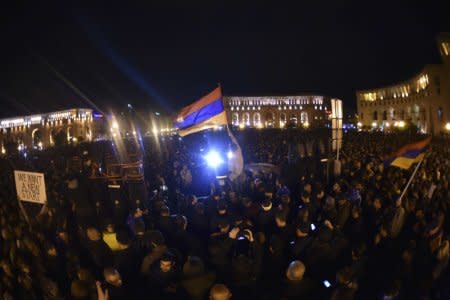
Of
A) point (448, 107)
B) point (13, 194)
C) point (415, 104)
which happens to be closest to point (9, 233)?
point (13, 194)

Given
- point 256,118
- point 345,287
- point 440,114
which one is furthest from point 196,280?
point 256,118

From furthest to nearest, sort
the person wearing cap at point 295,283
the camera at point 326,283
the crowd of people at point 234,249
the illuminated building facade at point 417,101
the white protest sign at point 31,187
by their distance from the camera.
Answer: the illuminated building facade at point 417,101 → the white protest sign at point 31,187 → the camera at point 326,283 → the crowd of people at point 234,249 → the person wearing cap at point 295,283

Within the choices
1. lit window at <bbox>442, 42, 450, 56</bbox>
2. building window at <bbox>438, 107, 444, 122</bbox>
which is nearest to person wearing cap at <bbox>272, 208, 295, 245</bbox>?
lit window at <bbox>442, 42, 450, 56</bbox>

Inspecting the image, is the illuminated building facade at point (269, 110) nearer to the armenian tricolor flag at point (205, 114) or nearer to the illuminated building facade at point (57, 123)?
the illuminated building facade at point (57, 123)

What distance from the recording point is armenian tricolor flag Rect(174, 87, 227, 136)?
8.55 m

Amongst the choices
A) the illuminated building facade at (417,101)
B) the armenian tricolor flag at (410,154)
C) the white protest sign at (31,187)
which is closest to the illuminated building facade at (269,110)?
the illuminated building facade at (417,101)

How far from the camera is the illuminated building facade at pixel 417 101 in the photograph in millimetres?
48344

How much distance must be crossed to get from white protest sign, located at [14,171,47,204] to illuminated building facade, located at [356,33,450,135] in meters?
32.1

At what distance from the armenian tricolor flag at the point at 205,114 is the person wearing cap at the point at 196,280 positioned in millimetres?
4798

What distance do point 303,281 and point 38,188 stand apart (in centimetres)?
513

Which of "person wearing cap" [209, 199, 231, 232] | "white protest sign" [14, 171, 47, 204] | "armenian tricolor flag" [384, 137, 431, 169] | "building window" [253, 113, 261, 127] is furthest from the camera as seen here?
"building window" [253, 113, 261, 127]

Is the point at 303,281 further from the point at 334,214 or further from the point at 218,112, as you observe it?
the point at 218,112

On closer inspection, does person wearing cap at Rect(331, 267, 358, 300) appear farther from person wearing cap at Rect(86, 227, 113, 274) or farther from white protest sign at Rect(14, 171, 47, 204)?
white protest sign at Rect(14, 171, 47, 204)

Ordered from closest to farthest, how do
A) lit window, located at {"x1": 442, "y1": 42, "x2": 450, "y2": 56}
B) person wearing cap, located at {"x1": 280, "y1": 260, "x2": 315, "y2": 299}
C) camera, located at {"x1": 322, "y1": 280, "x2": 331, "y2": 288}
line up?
person wearing cap, located at {"x1": 280, "y1": 260, "x2": 315, "y2": 299}, camera, located at {"x1": 322, "y1": 280, "x2": 331, "y2": 288}, lit window, located at {"x1": 442, "y1": 42, "x2": 450, "y2": 56}
